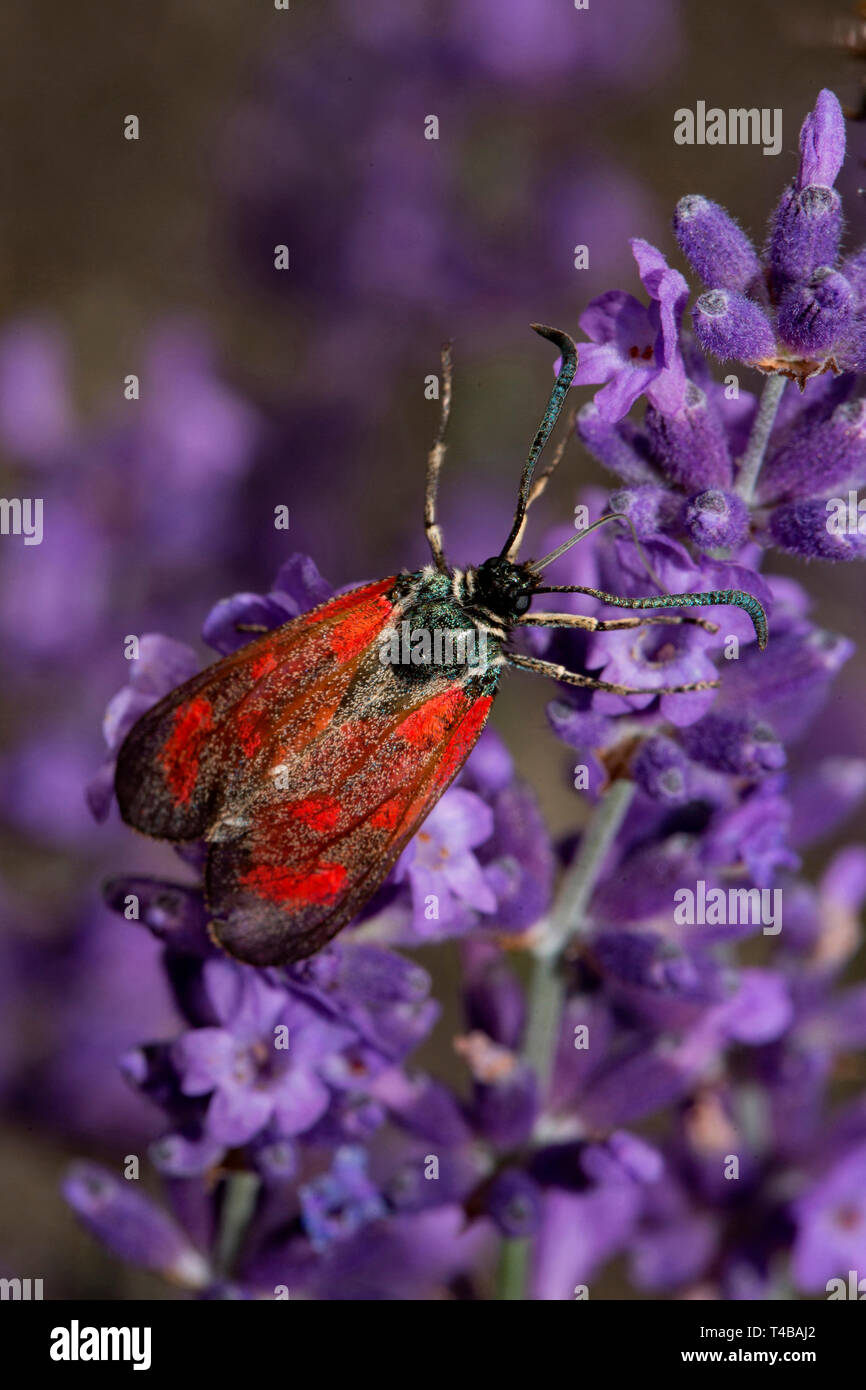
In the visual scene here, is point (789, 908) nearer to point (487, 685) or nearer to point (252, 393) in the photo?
point (487, 685)

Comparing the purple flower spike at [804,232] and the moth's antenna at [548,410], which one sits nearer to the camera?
the purple flower spike at [804,232]

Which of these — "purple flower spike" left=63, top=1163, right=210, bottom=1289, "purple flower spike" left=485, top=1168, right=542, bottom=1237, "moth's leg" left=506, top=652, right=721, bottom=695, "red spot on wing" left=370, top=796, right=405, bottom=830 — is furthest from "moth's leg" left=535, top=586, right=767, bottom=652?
"purple flower spike" left=63, top=1163, right=210, bottom=1289

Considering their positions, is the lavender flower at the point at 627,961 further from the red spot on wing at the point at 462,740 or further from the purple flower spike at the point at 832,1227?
the red spot on wing at the point at 462,740

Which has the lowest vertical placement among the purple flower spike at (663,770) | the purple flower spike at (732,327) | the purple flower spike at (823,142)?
the purple flower spike at (663,770)

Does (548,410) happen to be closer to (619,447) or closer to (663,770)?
(619,447)

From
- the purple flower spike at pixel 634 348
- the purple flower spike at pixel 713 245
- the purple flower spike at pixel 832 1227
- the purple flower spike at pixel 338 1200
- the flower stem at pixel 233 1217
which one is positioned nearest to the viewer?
the purple flower spike at pixel 634 348

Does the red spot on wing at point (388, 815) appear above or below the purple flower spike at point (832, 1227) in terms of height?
above

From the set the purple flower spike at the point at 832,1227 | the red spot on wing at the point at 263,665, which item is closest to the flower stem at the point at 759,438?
the red spot on wing at the point at 263,665

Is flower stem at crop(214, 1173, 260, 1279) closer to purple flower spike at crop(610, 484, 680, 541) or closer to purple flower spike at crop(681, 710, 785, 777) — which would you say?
purple flower spike at crop(681, 710, 785, 777)
